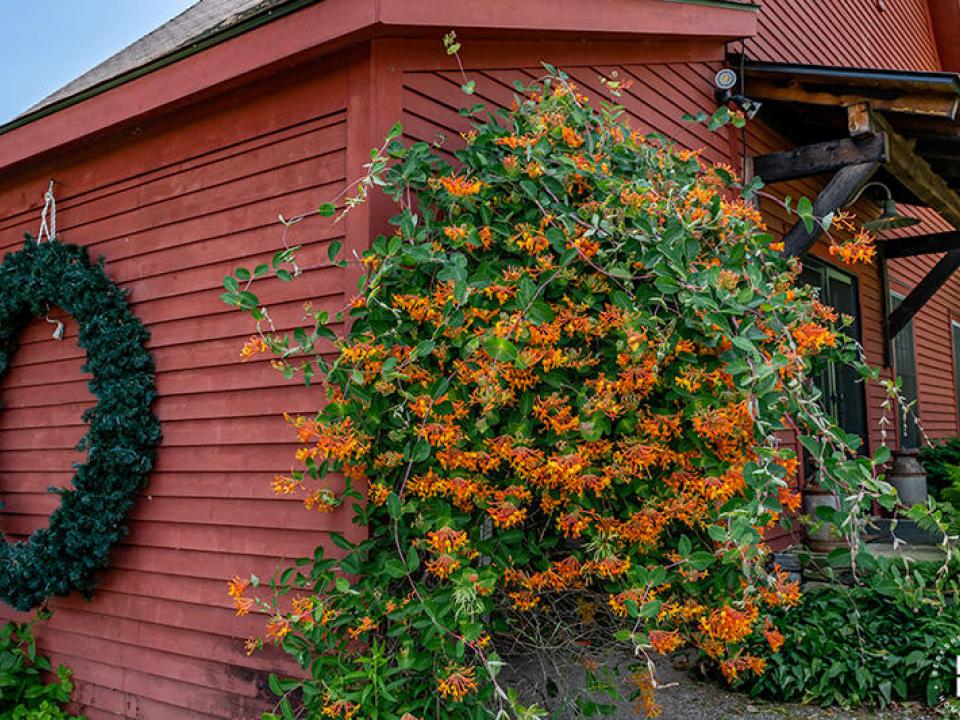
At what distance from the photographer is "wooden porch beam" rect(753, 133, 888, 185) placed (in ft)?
15.0

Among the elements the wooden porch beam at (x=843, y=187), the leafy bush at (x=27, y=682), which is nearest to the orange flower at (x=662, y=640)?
the wooden porch beam at (x=843, y=187)

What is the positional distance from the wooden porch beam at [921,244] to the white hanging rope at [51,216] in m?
7.39

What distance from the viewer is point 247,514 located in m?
3.35

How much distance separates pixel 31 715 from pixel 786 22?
23.6 feet

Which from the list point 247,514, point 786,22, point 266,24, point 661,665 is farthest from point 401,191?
point 786,22

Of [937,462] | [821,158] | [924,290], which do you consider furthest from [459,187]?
[937,462]

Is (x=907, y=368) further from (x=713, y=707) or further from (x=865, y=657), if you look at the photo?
(x=713, y=707)

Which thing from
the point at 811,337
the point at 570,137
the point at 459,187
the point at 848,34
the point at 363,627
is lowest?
the point at 363,627

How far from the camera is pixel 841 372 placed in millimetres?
7078

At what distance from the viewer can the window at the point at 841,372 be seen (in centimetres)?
673

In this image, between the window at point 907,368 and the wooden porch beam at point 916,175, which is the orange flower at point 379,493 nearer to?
the wooden porch beam at point 916,175

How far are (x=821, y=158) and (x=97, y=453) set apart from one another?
14.6ft

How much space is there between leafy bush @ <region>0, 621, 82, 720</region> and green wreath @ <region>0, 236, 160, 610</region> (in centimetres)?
34

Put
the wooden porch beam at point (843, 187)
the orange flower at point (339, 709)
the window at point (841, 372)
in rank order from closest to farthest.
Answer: the orange flower at point (339, 709) < the wooden porch beam at point (843, 187) < the window at point (841, 372)
